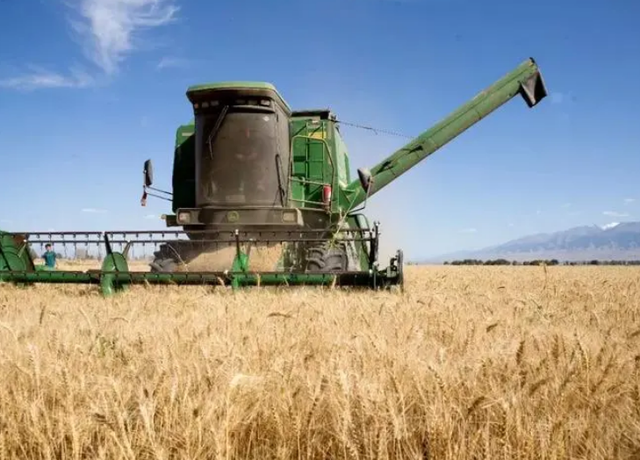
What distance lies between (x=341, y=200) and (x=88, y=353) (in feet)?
23.2

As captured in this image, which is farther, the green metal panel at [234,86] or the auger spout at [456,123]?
the auger spout at [456,123]

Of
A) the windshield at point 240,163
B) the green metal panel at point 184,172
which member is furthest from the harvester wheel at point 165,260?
the green metal panel at point 184,172

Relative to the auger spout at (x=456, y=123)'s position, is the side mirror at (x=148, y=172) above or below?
below

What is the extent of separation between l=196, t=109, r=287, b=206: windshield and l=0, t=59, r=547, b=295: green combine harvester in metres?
0.02

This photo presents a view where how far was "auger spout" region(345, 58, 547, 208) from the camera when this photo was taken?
10.0 meters

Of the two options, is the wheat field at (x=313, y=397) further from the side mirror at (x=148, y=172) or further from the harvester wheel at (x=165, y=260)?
the side mirror at (x=148, y=172)

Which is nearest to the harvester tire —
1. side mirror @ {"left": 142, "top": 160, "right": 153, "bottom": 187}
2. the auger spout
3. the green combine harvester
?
the green combine harvester

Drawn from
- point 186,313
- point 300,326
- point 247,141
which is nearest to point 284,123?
point 247,141

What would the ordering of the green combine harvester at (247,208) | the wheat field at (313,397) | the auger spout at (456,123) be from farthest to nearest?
the auger spout at (456,123), the green combine harvester at (247,208), the wheat field at (313,397)

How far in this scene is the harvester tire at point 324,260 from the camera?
776cm

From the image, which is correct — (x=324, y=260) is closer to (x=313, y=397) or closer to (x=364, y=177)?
(x=364, y=177)

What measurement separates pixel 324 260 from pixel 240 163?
2.00 meters

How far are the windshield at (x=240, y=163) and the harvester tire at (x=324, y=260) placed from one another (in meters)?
1.03

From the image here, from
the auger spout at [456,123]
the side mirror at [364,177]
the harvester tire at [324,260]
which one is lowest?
the harvester tire at [324,260]
